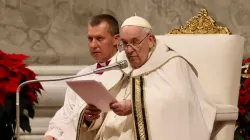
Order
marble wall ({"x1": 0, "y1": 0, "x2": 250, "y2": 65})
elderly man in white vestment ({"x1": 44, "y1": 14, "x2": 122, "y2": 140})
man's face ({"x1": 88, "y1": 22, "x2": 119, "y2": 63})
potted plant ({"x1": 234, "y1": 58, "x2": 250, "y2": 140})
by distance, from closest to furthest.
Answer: elderly man in white vestment ({"x1": 44, "y1": 14, "x2": 122, "y2": 140}) → man's face ({"x1": 88, "y1": 22, "x2": 119, "y2": 63}) → potted plant ({"x1": 234, "y1": 58, "x2": 250, "y2": 140}) → marble wall ({"x1": 0, "y1": 0, "x2": 250, "y2": 65})

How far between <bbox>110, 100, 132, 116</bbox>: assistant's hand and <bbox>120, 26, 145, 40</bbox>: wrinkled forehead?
0.40 meters

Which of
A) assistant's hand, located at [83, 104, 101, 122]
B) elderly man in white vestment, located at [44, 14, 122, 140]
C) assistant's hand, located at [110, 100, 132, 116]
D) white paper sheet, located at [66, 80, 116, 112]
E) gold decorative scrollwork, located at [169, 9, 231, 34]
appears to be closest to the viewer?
white paper sheet, located at [66, 80, 116, 112]

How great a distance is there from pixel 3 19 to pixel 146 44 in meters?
2.11

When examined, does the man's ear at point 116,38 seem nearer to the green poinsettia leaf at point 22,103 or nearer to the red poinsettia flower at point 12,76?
the red poinsettia flower at point 12,76

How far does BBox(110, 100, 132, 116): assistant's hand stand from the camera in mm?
4234

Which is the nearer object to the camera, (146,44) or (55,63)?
(146,44)

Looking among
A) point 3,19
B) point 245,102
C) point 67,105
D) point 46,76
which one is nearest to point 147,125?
point 67,105

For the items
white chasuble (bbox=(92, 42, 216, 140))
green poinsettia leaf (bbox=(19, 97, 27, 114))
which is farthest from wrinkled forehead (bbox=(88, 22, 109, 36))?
green poinsettia leaf (bbox=(19, 97, 27, 114))

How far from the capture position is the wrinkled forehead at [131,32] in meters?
4.43

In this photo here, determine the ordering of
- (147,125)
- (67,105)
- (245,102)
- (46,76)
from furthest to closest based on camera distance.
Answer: (46,76), (245,102), (67,105), (147,125)

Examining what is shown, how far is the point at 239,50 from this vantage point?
4.90 meters

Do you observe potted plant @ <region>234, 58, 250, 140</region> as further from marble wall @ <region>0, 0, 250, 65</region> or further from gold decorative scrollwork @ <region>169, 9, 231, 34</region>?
marble wall @ <region>0, 0, 250, 65</region>

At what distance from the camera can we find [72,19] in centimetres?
626

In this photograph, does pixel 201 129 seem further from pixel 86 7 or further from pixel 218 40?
pixel 86 7
